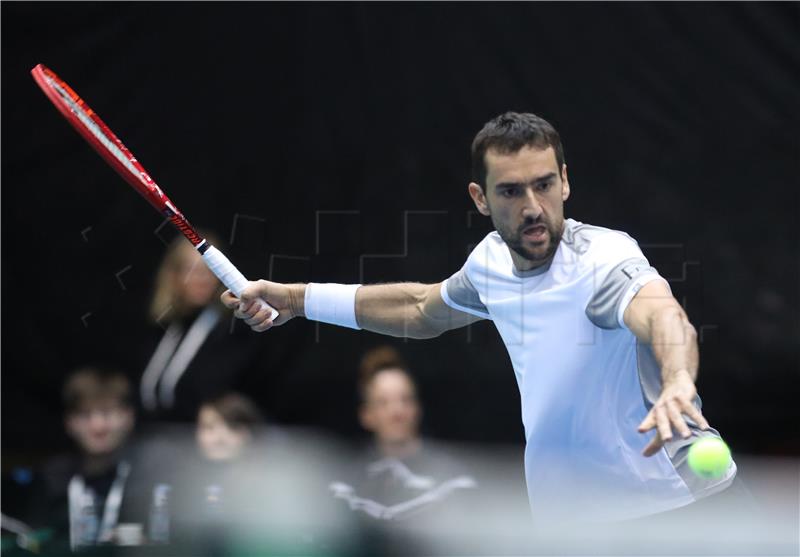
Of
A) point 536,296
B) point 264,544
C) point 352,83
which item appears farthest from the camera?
point 352,83

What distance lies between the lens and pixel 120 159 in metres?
3.75

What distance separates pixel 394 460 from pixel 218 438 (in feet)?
2.26

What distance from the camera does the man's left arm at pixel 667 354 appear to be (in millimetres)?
2514

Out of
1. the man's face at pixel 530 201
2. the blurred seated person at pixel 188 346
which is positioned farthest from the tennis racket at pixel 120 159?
the blurred seated person at pixel 188 346

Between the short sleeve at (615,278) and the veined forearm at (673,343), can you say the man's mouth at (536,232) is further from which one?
the veined forearm at (673,343)

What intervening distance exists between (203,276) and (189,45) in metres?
0.95

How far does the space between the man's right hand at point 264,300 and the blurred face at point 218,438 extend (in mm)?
1173

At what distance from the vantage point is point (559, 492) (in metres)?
3.36

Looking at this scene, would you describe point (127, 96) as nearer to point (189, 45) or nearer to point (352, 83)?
point (189, 45)

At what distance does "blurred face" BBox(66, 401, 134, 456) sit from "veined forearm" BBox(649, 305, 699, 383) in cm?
268

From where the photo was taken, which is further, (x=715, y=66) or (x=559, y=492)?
(x=715, y=66)

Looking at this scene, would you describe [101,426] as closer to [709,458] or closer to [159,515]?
[159,515]

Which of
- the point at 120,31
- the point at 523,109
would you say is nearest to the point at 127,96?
the point at 120,31

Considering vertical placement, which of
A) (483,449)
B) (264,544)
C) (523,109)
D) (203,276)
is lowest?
(264,544)
